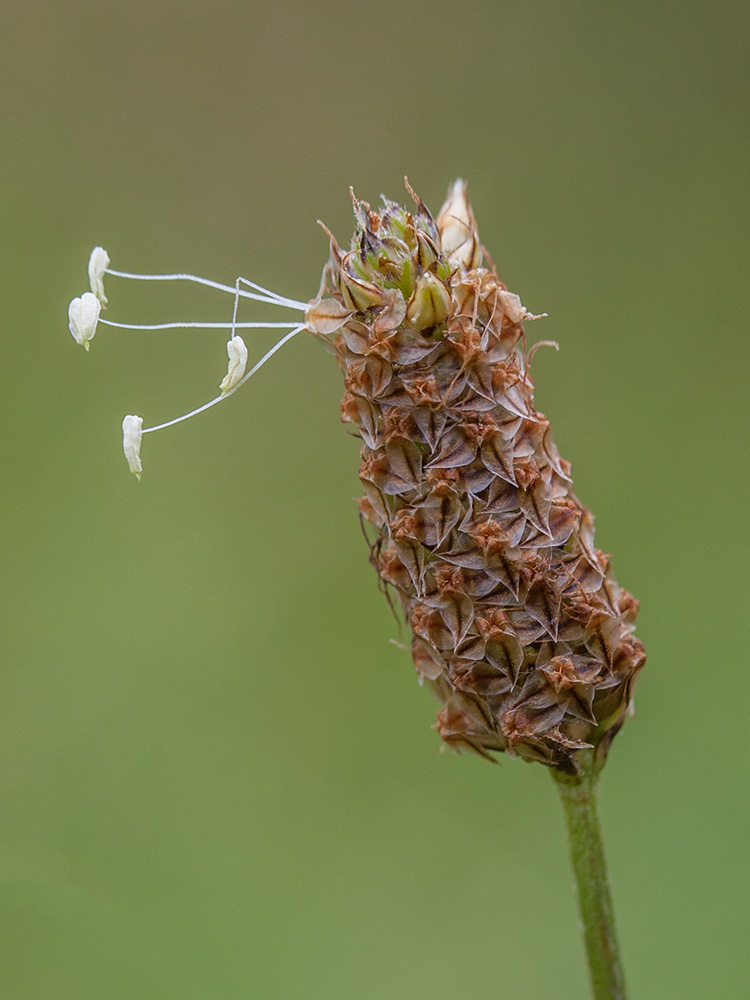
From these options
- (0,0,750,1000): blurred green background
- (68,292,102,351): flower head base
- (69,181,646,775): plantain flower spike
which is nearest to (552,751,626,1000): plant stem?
(69,181,646,775): plantain flower spike

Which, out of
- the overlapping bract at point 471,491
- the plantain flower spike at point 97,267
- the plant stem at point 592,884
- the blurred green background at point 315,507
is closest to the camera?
the overlapping bract at point 471,491

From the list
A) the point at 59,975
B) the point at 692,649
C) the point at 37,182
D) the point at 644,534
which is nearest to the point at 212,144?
the point at 37,182

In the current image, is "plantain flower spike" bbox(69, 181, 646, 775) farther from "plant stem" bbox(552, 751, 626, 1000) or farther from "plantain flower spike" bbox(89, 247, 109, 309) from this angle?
"plantain flower spike" bbox(89, 247, 109, 309)

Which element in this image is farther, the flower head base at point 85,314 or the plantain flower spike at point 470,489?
the flower head base at point 85,314

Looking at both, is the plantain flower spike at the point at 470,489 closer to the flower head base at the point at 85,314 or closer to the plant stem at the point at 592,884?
the plant stem at the point at 592,884

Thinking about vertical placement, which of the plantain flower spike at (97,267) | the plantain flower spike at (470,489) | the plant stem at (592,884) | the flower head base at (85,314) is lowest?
the plant stem at (592,884)

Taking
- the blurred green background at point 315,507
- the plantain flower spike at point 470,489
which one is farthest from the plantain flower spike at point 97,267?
the blurred green background at point 315,507
